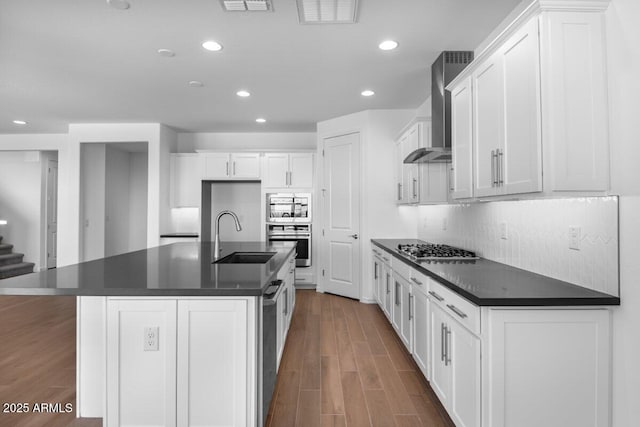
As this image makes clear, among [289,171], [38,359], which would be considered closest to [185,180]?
[289,171]

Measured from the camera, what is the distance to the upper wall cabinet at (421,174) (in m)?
3.34

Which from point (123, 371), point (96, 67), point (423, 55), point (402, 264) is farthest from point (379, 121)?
point (123, 371)

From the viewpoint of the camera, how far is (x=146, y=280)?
5.99 ft

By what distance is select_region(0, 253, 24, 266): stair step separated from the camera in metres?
6.51

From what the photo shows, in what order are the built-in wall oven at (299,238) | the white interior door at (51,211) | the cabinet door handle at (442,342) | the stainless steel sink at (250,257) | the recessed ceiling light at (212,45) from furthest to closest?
the white interior door at (51,211), the built-in wall oven at (299,238), the stainless steel sink at (250,257), the recessed ceiling light at (212,45), the cabinet door handle at (442,342)

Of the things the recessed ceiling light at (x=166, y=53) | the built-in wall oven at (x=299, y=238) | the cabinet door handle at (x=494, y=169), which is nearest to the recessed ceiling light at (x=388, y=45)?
the cabinet door handle at (x=494, y=169)

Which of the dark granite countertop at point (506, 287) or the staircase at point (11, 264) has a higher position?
the dark granite countertop at point (506, 287)

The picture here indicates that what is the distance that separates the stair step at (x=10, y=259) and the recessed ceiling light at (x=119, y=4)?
649 centimetres

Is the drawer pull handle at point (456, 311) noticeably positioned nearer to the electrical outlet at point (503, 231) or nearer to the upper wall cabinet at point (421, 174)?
the electrical outlet at point (503, 231)

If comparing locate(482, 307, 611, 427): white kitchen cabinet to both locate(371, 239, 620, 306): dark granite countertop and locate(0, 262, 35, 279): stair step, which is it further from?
locate(0, 262, 35, 279): stair step

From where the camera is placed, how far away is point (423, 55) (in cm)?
324

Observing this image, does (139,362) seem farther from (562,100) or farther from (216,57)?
(216,57)

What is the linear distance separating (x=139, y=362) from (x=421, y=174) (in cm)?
296

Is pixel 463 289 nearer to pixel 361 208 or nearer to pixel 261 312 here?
pixel 261 312
